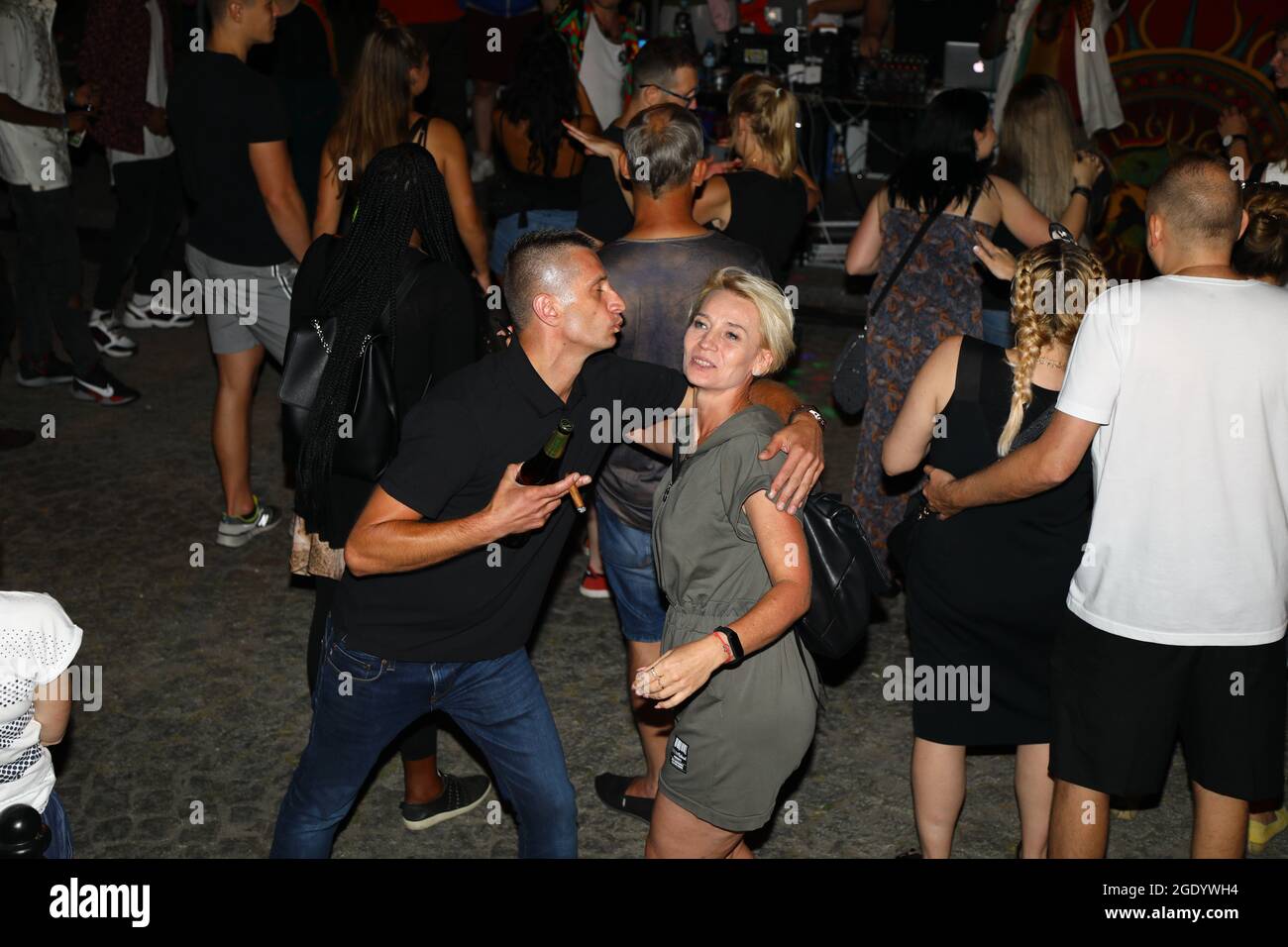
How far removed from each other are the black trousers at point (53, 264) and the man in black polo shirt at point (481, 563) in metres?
5.33

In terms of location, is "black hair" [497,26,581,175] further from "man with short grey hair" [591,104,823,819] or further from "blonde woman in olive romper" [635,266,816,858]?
"blonde woman in olive romper" [635,266,816,858]

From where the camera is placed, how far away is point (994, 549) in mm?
3750

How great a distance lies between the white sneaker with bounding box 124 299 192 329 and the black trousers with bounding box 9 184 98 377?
139 cm

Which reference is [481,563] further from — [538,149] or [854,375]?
[538,149]

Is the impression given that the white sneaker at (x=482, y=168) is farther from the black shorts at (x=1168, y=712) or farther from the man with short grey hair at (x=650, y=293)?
the black shorts at (x=1168, y=712)


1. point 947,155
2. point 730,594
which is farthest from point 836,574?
point 947,155

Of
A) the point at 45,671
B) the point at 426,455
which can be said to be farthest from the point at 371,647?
the point at 45,671

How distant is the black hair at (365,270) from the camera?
147 inches

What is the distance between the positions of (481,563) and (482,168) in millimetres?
9042

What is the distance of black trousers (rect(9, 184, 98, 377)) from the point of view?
7754 mm

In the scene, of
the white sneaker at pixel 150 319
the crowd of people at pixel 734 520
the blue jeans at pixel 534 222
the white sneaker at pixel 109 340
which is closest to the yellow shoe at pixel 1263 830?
the crowd of people at pixel 734 520

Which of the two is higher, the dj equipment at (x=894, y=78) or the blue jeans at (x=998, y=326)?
the dj equipment at (x=894, y=78)

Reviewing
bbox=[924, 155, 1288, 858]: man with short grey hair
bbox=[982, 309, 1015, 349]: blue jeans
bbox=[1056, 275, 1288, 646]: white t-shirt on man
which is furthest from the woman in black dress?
bbox=[982, 309, 1015, 349]: blue jeans

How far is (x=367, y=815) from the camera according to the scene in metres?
4.57
